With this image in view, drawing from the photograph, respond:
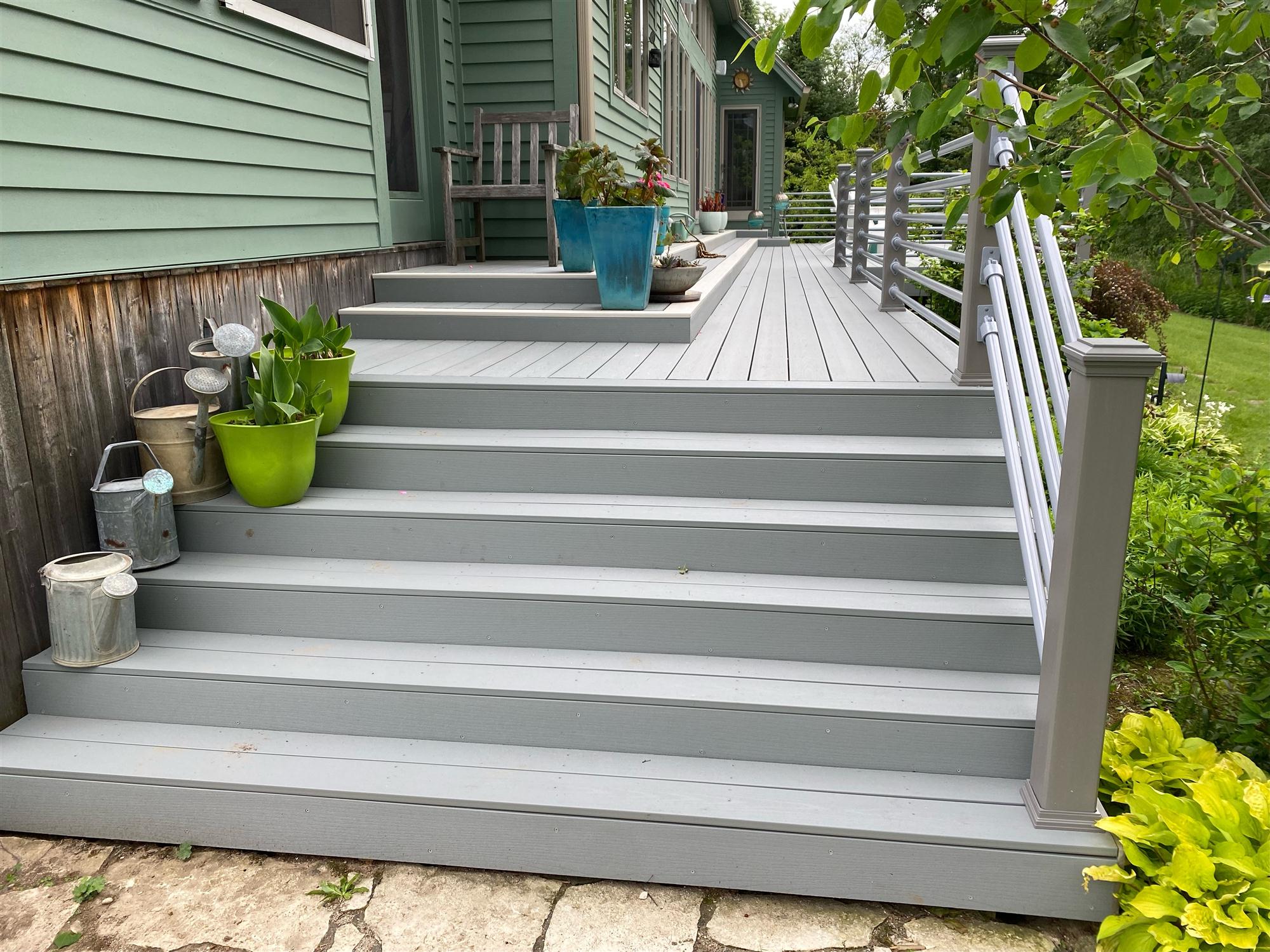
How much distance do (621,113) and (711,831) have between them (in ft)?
19.4

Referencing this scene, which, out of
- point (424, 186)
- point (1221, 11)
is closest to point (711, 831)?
point (1221, 11)

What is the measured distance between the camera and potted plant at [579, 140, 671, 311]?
3855 millimetres

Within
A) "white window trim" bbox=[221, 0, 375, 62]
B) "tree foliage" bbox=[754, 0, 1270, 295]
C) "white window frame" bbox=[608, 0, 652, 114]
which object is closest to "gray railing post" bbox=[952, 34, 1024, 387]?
"tree foliage" bbox=[754, 0, 1270, 295]

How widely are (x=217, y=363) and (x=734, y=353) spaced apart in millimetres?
1759

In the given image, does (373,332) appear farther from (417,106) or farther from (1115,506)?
(1115,506)

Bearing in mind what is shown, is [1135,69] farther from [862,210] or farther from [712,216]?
[712,216]

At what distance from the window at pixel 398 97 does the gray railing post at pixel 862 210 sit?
303 centimetres

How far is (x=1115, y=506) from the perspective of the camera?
1616 millimetres

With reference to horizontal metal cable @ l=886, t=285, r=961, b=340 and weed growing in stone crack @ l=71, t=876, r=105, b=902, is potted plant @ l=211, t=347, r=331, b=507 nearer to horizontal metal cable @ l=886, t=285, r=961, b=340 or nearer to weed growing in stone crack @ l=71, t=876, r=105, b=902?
weed growing in stone crack @ l=71, t=876, r=105, b=902

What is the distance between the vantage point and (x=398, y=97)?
16.4 feet

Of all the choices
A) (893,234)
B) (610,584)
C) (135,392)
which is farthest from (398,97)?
(610,584)

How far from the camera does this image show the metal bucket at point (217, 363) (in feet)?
8.55

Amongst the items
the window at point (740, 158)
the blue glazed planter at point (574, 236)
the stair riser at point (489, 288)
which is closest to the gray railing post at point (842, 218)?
the blue glazed planter at point (574, 236)

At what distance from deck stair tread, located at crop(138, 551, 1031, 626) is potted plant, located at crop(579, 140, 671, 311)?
1876 millimetres
